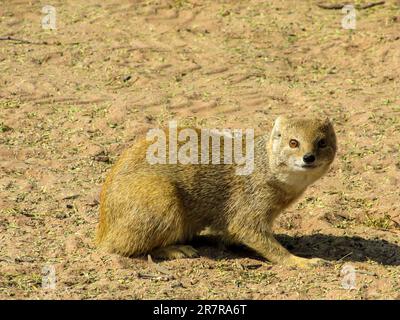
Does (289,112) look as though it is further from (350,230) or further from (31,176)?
(31,176)

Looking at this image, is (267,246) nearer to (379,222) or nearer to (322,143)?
(322,143)

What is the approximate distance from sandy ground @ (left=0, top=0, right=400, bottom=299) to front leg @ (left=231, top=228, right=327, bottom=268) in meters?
0.11

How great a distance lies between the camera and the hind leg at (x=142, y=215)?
18.7 ft

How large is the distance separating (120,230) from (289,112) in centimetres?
317

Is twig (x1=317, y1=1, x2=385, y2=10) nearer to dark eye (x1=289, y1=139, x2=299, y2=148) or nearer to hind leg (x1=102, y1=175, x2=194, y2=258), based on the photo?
dark eye (x1=289, y1=139, x2=299, y2=148)

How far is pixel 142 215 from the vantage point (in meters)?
5.71

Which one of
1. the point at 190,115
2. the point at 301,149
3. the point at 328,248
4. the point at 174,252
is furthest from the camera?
the point at 190,115

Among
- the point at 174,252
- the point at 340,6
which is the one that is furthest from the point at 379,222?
the point at 340,6

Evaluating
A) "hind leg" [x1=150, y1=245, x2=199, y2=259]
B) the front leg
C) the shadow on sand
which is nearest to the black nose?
the front leg

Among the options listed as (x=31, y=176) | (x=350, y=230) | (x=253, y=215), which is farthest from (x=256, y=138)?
(x=31, y=176)

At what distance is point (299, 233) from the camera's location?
646 centimetres

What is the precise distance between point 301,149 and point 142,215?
1.18 metres

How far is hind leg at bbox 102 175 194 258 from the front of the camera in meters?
5.71

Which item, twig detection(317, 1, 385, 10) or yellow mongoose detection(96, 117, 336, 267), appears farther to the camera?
twig detection(317, 1, 385, 10)
